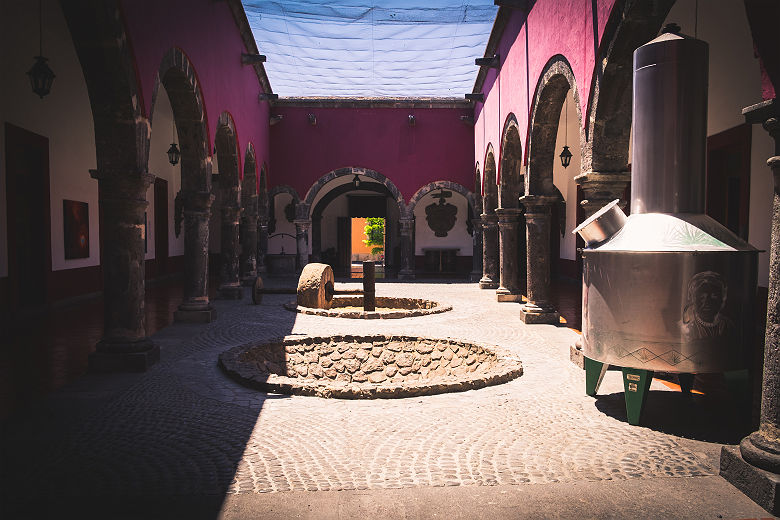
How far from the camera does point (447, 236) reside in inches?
776

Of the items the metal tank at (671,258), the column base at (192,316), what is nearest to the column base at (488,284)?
the column base at (192,316)

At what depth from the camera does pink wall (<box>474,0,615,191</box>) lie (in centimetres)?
611

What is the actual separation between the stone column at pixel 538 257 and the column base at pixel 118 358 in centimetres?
540

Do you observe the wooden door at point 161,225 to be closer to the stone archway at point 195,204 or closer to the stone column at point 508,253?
the stone archway at point 195,204

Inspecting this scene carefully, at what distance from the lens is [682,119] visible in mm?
3807

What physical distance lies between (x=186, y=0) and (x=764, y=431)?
26.7 ft

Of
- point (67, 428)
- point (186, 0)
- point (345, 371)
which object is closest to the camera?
point (67, 428)

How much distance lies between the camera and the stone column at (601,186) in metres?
5.63

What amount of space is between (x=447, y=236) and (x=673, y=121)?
52.2 feet

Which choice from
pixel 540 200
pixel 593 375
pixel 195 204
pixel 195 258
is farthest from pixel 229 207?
pixel 593 375

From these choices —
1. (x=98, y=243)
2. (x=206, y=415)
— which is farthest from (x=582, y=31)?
(x=98, y=243)

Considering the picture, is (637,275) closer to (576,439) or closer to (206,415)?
(576,439)

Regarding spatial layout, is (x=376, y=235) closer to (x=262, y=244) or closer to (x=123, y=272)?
(x=262, y=244)

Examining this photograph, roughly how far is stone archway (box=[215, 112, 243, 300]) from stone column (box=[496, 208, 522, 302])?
533cm
